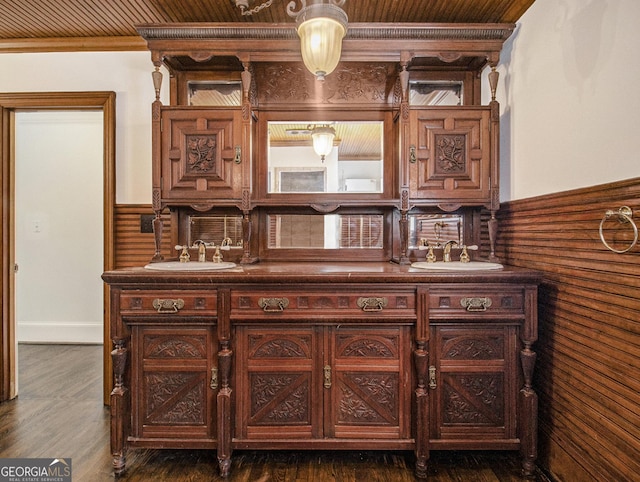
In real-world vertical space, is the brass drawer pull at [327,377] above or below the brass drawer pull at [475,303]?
below

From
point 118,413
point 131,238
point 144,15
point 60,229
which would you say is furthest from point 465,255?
point 60,229

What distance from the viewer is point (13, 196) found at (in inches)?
96.0

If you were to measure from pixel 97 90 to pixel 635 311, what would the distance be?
124 inches

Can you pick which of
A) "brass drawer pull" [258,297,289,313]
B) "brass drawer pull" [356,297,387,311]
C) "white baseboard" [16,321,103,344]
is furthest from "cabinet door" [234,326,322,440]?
"white baseboard" [16,321,103,344]

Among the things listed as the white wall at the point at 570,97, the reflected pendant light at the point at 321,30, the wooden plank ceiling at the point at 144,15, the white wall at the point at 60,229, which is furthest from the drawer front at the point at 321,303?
the white wall at the point at 60,229

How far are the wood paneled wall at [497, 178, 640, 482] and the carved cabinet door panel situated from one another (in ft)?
0.99

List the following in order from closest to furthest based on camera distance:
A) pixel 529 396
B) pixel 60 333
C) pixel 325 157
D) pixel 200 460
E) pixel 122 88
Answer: pixel 529 396, pixel 200 460, pixel 325 157, pixel 122 88, pixel 60 333

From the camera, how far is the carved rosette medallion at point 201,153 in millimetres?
2023

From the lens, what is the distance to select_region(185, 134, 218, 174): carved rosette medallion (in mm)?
2023

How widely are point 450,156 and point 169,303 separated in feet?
5.63

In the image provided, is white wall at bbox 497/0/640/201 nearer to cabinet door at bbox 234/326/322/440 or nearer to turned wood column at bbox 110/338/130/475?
cabinet door at bbox 234/326/322/440

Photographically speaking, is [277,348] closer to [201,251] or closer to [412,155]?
[201,251]

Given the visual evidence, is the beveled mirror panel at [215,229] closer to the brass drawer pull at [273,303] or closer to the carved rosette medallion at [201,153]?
the carved rosette medallion at [201,153]

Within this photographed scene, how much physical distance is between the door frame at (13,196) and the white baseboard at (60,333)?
3.71 ft
